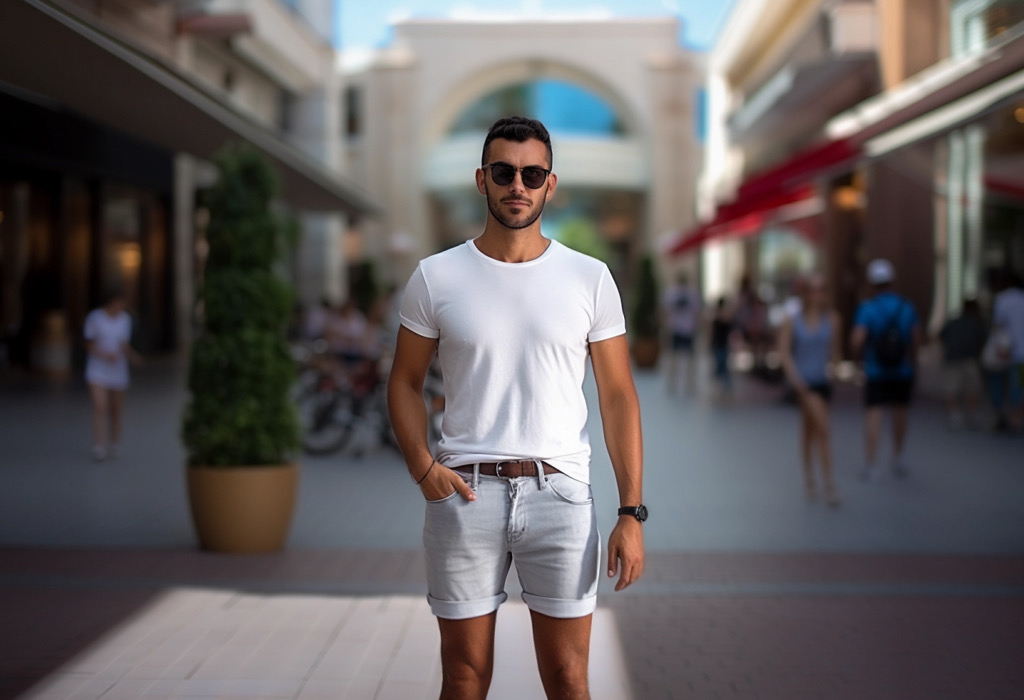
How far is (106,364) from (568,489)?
352 inches

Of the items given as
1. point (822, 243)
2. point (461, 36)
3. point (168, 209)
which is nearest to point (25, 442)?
point (168, 209)

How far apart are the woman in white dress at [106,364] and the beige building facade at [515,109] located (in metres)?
34.7

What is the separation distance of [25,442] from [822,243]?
1681 centimetres

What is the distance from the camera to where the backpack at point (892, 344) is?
990 cm

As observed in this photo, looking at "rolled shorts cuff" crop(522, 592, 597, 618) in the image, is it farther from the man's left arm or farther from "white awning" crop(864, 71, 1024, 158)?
"white awning" crop(864, 71, 1024, 158)

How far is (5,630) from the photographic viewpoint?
5.30 metres

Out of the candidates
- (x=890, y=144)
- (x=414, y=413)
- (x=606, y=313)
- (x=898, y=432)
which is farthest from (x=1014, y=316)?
(x=414, y=413)

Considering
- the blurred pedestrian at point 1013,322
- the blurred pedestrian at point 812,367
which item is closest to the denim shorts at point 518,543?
the blurred pedestrian at point 812,367

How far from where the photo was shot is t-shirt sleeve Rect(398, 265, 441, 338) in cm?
304

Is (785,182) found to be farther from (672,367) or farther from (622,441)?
(622,441)

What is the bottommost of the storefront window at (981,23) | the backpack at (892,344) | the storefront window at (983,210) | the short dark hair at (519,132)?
the backpack at (892,344)

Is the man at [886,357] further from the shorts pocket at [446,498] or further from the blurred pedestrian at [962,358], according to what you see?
the shorts pocket at [446,498]

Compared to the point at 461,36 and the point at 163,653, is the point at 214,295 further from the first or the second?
the point at 461,36

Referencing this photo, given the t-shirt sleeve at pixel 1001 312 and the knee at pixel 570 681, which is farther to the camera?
the t-shirt sleeve at pixel 1001 312
